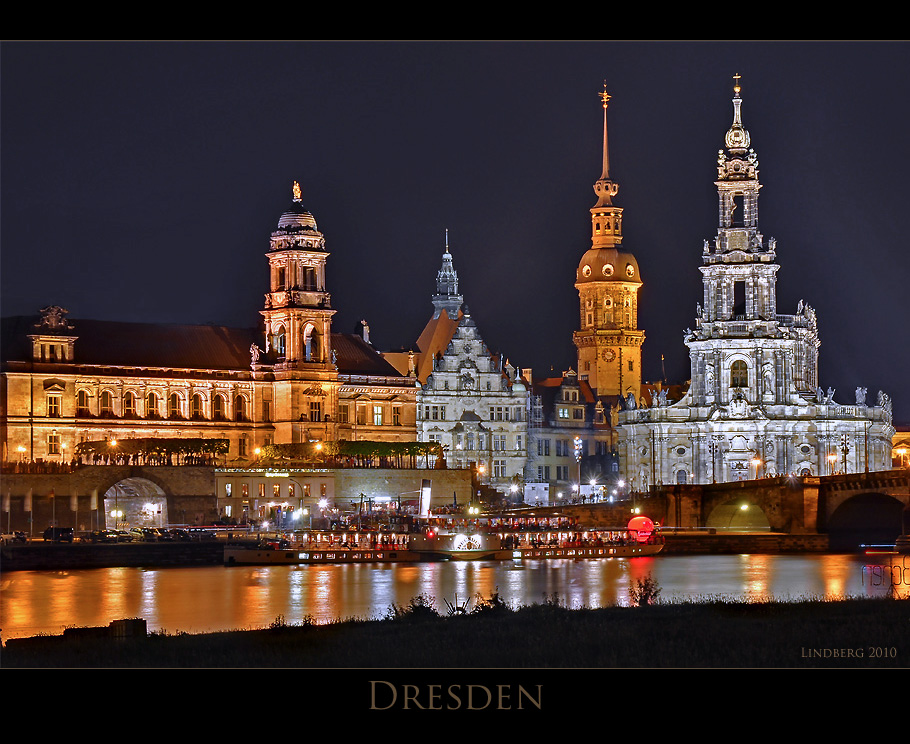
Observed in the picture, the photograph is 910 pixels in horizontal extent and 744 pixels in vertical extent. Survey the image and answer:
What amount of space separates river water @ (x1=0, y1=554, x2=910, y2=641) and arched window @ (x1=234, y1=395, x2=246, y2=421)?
98.0 feet

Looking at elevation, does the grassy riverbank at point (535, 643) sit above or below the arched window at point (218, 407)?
below

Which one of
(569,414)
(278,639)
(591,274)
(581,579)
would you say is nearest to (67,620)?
(278,639)

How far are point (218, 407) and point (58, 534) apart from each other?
28.9 m

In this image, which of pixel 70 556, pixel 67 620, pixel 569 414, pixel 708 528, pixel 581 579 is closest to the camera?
pixel 67 620

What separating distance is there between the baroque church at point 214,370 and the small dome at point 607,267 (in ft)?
139

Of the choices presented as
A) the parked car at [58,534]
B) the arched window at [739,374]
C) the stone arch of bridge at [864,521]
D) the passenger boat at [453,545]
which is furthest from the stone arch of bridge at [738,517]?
the parked car at [58,534]

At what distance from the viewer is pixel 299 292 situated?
12300cm

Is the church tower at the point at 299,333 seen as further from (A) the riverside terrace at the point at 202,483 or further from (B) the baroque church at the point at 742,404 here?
(B) the baroque church at the point at 742,404

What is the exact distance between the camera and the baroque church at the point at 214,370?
116188 mm

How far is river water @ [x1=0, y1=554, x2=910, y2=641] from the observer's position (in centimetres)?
6744

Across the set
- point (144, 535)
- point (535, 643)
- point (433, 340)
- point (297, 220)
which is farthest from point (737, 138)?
point (535, 643)
